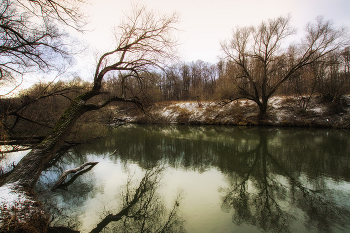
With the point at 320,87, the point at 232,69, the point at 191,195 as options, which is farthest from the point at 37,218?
the point at 320,87

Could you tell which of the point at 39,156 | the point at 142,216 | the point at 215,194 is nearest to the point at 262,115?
the point at 215,194

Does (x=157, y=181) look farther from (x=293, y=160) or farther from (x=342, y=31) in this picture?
(x=342, y=31)

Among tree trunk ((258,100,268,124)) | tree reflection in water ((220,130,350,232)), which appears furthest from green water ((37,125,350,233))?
tree trunk ((258,100,268,124))

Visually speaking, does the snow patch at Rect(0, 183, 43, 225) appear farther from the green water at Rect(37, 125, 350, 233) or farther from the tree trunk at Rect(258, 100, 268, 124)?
the tree trunk at Rect(258, 100, 268, 124)

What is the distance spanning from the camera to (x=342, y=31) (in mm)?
17312

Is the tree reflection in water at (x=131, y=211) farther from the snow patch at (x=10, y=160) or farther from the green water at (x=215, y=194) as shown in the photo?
the snow patch at (x=10, y=160)

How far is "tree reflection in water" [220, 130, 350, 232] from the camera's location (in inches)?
152

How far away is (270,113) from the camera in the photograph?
80.2ft

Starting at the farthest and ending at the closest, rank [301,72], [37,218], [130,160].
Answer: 1. [301,72]
2. [130,160]
3. [37,218]

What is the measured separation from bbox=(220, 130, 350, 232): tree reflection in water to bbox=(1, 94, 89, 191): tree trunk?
16.1 feet

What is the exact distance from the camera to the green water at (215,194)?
3934 millimetres

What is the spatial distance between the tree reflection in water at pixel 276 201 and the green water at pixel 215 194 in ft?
0.07

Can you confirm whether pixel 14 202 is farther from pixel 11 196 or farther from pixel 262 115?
pixel 262 115

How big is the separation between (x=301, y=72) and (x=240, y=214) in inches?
871
